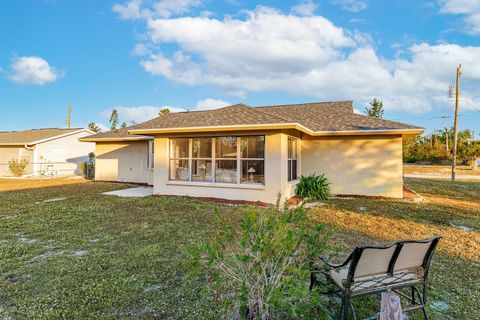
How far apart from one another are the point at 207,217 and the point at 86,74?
21.2m

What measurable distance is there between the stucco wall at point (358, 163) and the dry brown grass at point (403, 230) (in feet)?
12.4

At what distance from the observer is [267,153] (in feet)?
31.1

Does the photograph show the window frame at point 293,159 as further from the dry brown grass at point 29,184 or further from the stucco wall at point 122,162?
the dry brown grass at point 29,184

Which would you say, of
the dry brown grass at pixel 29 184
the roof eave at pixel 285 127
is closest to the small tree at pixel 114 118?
the dry brown grass at pixel 29 184

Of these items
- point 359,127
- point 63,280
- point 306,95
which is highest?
point 306,95

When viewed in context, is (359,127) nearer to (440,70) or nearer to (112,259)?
(112,259)

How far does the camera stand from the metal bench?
2.46 metres

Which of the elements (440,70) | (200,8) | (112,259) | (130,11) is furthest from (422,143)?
(112,259)

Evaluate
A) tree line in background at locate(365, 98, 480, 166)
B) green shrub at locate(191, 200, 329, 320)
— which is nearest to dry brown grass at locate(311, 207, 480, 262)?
green shrub at locate(191, 200, 329, 320)

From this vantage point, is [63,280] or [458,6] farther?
[458,6]

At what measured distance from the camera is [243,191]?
391 inches

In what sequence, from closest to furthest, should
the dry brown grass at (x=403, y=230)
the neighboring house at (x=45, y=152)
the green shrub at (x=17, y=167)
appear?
the dry brown grass at (x=403, y=230) < the green shrub at (x=17, y=167) < the neighboring house at (x=45, y=152)

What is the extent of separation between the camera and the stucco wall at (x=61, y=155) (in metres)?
22.1

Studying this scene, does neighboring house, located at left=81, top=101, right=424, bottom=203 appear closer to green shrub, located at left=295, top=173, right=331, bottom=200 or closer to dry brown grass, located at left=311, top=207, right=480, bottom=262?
green shrub, located at left=295, top=173, right=331, bottom=200
